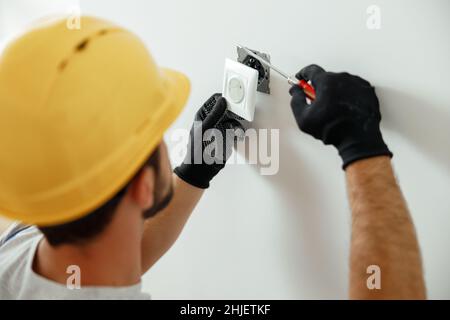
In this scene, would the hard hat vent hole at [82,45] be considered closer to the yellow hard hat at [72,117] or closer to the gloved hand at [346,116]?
the yellow hard hat at [72,117]

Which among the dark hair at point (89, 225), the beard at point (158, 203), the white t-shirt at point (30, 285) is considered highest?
the beard at point (158, 203)

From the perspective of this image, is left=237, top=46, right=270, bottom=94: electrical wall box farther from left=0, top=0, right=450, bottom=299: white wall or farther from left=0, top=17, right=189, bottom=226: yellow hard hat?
left=0, top=17, right=189, bottom=226: yellow hard hat

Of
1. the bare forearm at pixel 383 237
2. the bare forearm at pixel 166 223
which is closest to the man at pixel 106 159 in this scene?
the bare forearm at pixel 383 237

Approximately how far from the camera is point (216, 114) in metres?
0.95

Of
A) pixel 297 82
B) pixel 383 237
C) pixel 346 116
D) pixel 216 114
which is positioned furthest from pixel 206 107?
pixel 383 237

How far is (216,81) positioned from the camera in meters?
1.02

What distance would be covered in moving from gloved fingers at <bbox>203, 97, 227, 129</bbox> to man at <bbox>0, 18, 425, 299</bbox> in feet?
0.52

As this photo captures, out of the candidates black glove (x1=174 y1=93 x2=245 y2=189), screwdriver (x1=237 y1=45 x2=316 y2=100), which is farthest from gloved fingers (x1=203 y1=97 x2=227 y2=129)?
screwdriver (x1=237 y1=45 x2=316 y2=100)

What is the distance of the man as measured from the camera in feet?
2.01

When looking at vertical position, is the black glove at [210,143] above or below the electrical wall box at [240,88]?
below

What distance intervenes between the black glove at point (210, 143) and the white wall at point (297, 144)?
5 cm

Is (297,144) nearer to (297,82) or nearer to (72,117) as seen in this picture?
(297,82)

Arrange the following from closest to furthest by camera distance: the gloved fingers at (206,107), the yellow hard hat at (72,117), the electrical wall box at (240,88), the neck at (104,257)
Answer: the yellow hard hat at (72,117) → the neck at (104,257) → the electrical wall box at (240,88) → the gloved fingers at (206,107)

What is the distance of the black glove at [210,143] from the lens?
966 mm
